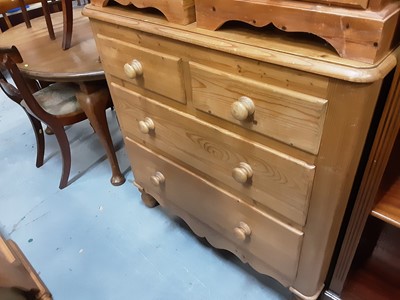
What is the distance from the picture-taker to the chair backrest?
1272 millimetres

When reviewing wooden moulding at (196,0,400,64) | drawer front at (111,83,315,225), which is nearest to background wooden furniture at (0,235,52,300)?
drawer front at (111,83,315,225)

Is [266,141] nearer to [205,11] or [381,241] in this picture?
[205,11]

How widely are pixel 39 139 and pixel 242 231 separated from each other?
125cm

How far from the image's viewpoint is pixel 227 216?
1038 millimetres

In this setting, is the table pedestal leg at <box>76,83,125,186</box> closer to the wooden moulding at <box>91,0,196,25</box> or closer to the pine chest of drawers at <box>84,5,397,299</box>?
the pine chest of drawers at <box>84,5,397,299</box>

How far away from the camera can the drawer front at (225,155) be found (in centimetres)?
78

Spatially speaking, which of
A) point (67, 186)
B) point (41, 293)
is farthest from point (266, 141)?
point (67, 186)

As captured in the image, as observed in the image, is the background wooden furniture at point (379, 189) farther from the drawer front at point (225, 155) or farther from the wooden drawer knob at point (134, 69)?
the wooden drawer knob at point (134, 69)

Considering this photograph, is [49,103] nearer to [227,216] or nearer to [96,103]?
[96,103]

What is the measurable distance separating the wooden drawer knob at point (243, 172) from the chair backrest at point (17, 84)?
38.0 inches

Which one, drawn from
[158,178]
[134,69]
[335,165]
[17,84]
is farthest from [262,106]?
[17,84]

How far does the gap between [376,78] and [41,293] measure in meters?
1.10

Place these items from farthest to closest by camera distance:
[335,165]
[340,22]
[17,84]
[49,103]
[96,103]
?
[49,103]
[96,103]
[17,84]
[335,165]
[340,22]

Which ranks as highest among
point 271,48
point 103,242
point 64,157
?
point 271,48
